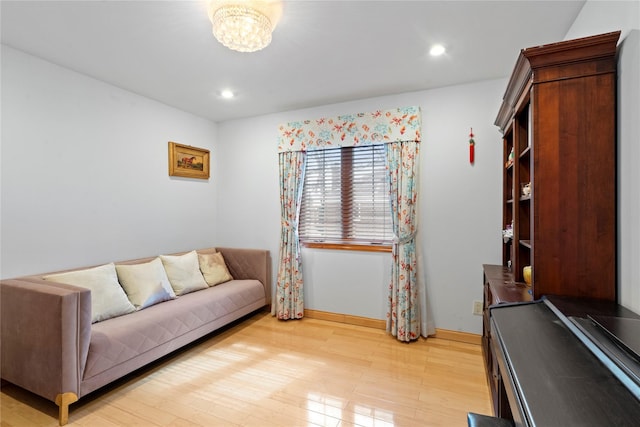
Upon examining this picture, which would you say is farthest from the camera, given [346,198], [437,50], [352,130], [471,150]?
[346,198]

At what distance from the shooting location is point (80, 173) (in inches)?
101

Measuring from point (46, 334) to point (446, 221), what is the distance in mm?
3137

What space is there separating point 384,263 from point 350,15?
2.24m

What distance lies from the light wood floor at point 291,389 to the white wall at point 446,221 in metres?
0.47

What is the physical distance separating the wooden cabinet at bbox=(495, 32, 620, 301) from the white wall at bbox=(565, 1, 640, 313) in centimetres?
3

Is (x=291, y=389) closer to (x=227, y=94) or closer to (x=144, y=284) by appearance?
(x=144, y=284)

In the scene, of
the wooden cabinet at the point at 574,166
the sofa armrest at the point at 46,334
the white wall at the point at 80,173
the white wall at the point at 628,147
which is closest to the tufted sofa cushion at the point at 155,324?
the sofa armrest at the point at 46,334

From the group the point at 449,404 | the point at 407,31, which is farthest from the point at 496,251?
the point at 407,31

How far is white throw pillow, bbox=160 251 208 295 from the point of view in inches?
116

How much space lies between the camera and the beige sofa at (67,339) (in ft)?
5.76

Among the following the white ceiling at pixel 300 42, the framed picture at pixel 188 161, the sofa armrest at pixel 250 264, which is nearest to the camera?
the white ceiling at pixel 300 42

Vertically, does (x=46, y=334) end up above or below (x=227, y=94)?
below

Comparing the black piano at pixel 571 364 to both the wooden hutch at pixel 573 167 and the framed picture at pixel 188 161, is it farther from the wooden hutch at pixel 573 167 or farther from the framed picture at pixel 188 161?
the framed picture at pixel 188 161

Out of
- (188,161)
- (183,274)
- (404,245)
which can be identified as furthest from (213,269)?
(404,245)
